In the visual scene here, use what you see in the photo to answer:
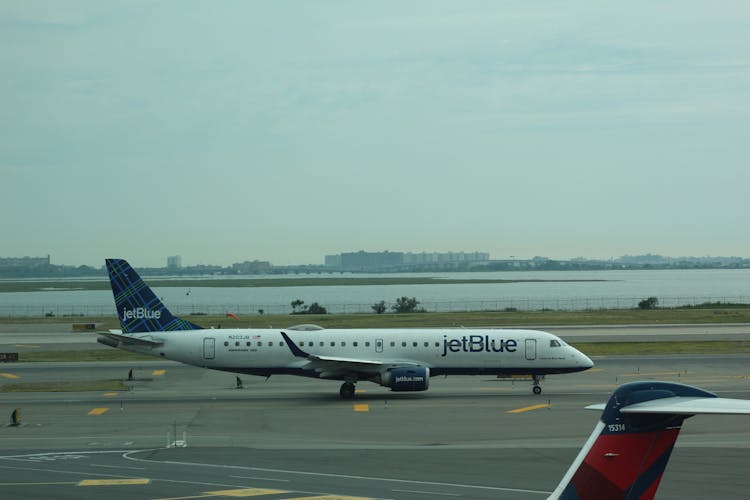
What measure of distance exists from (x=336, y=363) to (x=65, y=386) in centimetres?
1559

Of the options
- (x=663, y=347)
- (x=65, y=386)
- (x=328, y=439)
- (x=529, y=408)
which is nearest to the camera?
(x=328, y=439)

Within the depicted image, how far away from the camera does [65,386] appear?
47.4 metres

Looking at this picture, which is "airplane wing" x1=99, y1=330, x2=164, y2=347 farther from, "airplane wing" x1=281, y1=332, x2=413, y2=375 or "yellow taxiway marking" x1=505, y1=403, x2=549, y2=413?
"yellow taxiway marking" x1=505, y1=403, x2=549, y2=413

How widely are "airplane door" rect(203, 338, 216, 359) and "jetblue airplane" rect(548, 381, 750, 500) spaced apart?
1286 inches

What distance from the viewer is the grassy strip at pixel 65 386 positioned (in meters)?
46.5

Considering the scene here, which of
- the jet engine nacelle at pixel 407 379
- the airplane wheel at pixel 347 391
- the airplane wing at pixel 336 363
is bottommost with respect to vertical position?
the airplane wheel at pixel 347 391

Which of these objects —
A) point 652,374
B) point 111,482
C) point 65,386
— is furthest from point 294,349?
point 652,374

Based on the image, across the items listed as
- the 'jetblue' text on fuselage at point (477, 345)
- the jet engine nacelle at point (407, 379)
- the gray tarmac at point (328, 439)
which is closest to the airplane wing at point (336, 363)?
the jet engine nacelle at point (407, 379)

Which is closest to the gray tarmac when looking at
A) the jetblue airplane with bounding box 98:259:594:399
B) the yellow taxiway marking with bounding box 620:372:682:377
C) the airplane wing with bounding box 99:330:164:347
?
the yellow taxiway marking with bounding box 620:372:682:377

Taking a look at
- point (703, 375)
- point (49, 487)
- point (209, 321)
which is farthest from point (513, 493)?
point (209, 321)

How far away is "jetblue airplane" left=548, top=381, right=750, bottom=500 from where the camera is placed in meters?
11.7

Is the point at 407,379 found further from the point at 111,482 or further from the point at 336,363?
the point at 111,482

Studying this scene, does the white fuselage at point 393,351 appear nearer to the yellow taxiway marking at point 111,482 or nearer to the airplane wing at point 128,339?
the airplane wing at point 128,339

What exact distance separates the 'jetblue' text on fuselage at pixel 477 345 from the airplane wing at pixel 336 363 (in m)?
2.27
